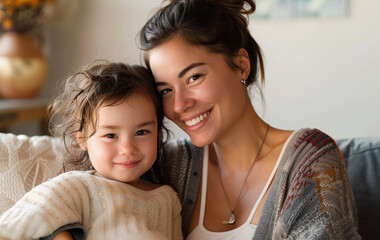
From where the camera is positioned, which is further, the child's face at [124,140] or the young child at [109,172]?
the child's face at [124,140]

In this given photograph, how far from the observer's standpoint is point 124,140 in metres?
1.43

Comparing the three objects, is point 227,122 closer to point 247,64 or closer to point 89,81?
point 247,64

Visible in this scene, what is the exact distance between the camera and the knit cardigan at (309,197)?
53.1 inches

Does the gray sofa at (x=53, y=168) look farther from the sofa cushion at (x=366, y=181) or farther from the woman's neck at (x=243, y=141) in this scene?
the woman's neck at (x=243, y=141)

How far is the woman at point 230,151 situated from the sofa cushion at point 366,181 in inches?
10.7

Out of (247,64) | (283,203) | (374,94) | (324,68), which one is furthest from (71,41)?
(283,203)

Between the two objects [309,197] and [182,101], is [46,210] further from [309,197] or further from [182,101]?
[309,197]

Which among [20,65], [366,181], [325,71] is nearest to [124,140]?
[366,181]

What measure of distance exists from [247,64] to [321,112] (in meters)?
1.74

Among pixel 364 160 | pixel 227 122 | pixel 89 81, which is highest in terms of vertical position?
pixel 89 81

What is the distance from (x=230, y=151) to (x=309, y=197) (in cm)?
41

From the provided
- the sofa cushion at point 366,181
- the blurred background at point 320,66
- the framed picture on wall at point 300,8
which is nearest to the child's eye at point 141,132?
the sofa cushion at point 366,181

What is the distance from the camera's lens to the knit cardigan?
53.1 inches

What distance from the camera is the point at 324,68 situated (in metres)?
3.25
